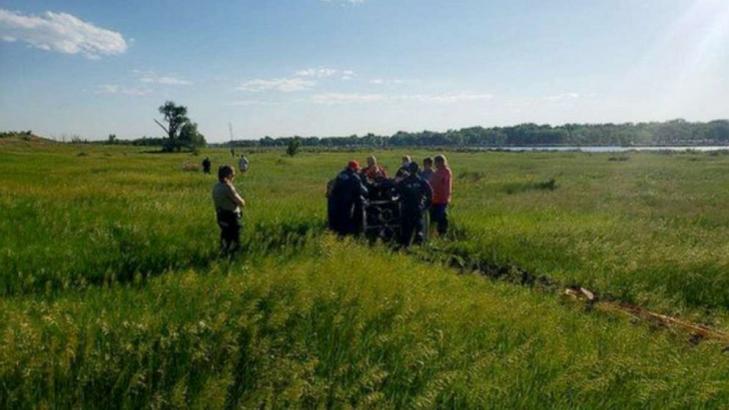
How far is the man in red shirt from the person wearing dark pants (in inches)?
54.3

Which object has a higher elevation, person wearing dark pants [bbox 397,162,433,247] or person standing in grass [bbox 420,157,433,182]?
person standing in grass [bbox 420,157,433,182]

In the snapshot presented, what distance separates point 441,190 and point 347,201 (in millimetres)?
2935

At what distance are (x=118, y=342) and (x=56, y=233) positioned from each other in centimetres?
643

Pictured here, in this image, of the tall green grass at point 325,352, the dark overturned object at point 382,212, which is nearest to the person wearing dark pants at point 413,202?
the dark overturned object at point 382,212

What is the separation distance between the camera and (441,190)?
12625mm

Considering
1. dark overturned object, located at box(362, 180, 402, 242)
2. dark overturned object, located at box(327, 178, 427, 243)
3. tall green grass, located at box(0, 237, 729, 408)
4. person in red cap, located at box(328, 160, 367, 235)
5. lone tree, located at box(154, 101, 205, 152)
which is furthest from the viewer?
lone tree, located at box(154, 101, 205, 152)

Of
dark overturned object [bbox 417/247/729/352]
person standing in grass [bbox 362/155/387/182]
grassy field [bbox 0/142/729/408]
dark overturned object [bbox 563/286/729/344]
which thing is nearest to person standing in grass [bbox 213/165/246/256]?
grassy field [bbox 0/142/729/408]

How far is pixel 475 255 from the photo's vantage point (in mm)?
10906

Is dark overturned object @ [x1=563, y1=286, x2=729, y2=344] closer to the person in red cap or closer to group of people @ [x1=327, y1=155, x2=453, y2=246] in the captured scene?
group of people @ [x1=327, y1=155, x2=453, y2=246]

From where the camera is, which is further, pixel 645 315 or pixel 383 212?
pixel 383 212

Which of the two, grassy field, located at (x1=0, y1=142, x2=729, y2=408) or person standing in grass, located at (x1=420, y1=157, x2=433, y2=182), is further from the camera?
person standing in grass, located at (x1=420, y1=157, x2=433, y2=182)

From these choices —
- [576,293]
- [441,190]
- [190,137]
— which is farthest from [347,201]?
[190,137]

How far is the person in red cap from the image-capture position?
10.7m

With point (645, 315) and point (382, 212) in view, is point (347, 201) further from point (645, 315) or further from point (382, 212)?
point (645, 315)
